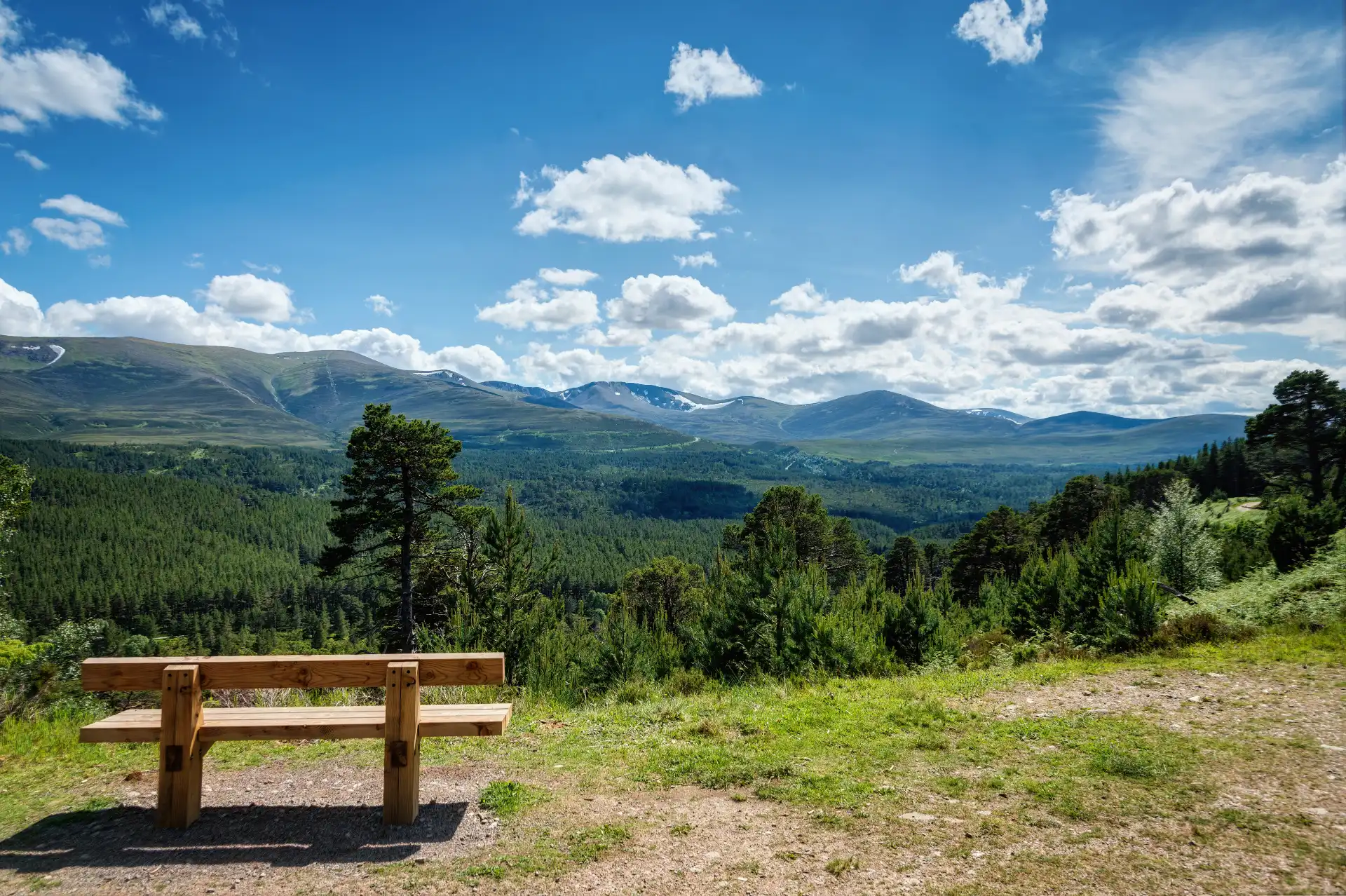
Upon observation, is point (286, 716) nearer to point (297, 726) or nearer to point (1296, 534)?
point (297, 726)

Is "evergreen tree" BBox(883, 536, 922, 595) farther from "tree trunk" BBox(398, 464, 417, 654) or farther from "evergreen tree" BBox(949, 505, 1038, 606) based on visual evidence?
"tree trunk" BBox(398, 464, 417, 654)

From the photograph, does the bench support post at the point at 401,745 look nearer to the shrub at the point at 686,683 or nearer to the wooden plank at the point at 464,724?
the wooden plank at the point at 464,724

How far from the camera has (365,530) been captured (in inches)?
1057

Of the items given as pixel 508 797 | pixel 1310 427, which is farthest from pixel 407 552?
pixel 1310 427

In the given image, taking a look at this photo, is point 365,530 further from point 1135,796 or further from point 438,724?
point 1135,796

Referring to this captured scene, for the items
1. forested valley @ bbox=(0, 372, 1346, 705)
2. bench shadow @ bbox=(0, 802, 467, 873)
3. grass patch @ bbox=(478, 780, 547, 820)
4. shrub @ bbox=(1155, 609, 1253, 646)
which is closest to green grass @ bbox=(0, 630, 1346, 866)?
grass patch @ bbox=(478, 780, 547, 820)

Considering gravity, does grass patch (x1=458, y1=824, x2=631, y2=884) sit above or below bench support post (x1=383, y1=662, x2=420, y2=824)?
below

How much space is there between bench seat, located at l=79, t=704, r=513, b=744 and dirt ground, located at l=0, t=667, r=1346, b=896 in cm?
83

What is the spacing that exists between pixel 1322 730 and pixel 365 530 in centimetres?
2767

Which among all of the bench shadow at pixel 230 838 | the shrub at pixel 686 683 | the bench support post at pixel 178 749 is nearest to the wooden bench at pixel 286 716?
the bench support post at pixel 178 749

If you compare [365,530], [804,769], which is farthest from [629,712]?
[365,530]

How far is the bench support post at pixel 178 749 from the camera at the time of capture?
6258 millimetres

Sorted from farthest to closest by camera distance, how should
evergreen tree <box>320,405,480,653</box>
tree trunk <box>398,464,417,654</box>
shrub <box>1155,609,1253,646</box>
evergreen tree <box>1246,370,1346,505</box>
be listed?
evergreen tree <box>1246,370,1346,505</box> → tree trunk <box>398,464,417,654</box> → evergreen tree <box>320,405,480,653</box> → shrub <box>1155,609,1253,646</box>

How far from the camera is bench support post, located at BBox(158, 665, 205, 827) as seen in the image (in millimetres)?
6258
